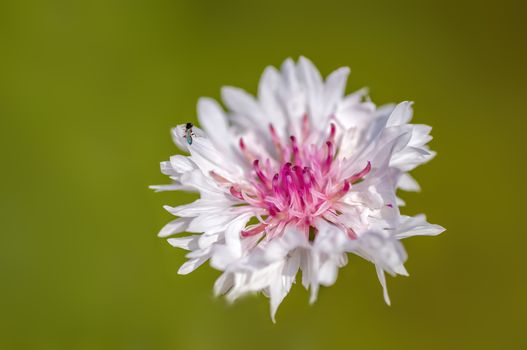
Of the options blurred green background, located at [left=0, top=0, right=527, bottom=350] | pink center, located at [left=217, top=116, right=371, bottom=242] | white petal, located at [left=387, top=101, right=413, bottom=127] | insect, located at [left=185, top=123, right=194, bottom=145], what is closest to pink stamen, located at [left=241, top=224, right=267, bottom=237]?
pink center, located at [left=217, top=116, right=371, bottom=242]

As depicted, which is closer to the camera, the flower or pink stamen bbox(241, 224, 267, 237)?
the flower

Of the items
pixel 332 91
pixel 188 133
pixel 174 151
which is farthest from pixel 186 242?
pixel 174 151

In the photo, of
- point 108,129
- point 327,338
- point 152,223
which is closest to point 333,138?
point 327,338

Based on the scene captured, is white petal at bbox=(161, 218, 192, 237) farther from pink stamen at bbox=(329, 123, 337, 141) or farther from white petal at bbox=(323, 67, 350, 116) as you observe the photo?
white petal at bbox=(323, 67, 350, 116)

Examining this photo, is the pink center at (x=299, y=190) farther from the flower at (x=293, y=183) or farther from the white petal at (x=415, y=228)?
the white petal at (x=415, y=228)

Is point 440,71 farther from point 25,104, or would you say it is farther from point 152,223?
point 25,104

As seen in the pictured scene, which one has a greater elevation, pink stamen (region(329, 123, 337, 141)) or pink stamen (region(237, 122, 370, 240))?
pink stamen (region(329, 123, 337, 141))
